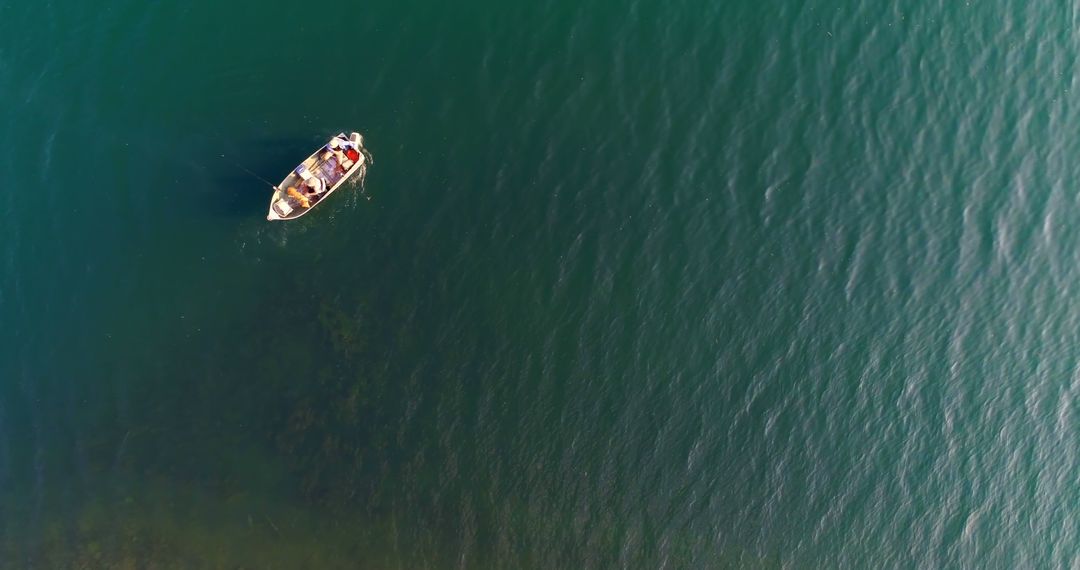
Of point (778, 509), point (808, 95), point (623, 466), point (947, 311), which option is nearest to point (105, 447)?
point (623, 466)

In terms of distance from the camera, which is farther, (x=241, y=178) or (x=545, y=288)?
(x=241, y=178)

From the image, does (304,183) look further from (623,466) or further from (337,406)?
(623,466)

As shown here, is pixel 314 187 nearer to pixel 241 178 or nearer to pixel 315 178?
pixel 315 178

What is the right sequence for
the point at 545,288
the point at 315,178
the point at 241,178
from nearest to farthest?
the point at 545,288 < the point at 315,178 < the point at 241,178

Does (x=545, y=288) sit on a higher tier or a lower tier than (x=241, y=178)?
lower

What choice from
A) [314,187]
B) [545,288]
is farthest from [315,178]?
[545,288]

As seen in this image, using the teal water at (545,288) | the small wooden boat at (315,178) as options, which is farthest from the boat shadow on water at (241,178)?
the small wooden boat at (315,178)

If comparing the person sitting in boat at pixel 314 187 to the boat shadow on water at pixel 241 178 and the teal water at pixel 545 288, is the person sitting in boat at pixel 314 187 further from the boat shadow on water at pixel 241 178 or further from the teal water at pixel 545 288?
the boat shadow on water at pixel 241 178
